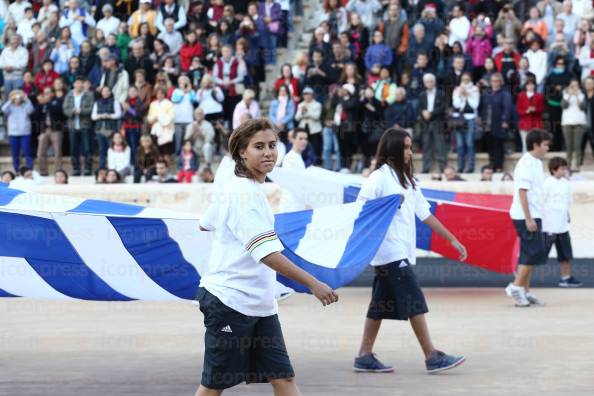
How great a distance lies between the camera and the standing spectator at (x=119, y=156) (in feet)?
64.2

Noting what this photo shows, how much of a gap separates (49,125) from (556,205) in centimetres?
1022

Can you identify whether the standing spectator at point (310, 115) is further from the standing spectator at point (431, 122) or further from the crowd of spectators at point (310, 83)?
the standing spectator at point (431, 122)

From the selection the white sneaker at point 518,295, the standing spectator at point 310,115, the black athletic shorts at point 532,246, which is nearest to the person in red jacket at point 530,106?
the standing spectator at point 310,115

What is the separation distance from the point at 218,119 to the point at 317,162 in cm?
192

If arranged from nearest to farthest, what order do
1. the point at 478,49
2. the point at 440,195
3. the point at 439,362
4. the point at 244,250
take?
1. the point at 244,250
2. the point at 439,362
3. the point at 440,195
4. the point at 478,49

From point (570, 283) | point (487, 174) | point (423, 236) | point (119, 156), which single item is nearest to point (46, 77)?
point (119, 156)

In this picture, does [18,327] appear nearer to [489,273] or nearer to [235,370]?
[235,370]

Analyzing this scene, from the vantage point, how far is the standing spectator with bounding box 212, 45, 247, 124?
20.2 meters

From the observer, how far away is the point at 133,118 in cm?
2005

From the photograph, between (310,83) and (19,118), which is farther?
(19,118)

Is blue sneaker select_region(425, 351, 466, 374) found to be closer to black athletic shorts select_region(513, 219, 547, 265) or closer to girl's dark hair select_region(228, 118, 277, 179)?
girl's dark hair select_region(228, 118, 277, 179)

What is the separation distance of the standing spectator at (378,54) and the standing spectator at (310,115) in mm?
1116

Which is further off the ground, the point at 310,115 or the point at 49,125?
the point at 310,115

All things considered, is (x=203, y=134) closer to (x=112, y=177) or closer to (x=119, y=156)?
(x=119, y=156)
